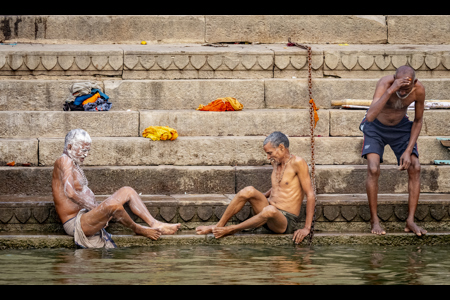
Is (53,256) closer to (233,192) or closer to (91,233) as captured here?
(91,233)

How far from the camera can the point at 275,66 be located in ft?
32.8

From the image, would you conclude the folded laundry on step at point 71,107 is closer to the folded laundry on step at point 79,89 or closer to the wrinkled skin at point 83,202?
the folded laundry on step at point 79,89

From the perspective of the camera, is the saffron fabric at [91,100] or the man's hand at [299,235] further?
the saffron fabric at [91,100]

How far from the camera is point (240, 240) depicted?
7.21 meters

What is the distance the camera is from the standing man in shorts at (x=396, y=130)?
23.8 ft

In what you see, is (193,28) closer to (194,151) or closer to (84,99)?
(84,99)

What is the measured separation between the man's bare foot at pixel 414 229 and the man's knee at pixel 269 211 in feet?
4.77

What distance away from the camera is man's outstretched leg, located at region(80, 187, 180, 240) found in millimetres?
6957

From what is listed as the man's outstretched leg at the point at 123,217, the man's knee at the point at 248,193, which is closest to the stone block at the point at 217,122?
the man's outstretched leg at the point at 123,217

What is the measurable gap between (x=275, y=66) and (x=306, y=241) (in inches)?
138

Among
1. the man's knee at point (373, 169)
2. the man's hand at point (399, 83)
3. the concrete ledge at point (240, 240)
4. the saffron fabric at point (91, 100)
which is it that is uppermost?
the man's hand at point (399, 83)

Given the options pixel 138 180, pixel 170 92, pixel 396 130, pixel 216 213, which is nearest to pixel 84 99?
pixel 170 92

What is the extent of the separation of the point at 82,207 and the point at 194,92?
296 cm

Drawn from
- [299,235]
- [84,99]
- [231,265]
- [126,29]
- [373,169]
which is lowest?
[231,265]
